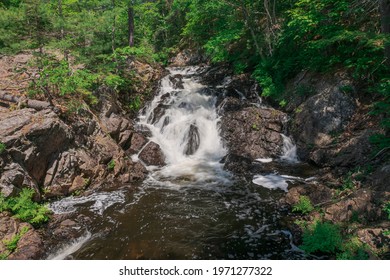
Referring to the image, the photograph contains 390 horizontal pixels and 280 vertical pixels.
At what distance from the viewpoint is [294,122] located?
12000 mm

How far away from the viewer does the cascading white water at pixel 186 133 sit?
1076 cm

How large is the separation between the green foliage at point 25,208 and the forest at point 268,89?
0.10 feet

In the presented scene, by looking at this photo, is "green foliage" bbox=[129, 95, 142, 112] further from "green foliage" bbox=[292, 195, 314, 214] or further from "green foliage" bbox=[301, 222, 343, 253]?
"green foliage" bbox=[301, 222, 343, 253]

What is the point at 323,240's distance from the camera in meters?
5.55

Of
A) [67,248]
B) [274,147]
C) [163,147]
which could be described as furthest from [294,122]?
[67,248]

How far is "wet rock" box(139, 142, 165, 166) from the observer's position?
11680mm

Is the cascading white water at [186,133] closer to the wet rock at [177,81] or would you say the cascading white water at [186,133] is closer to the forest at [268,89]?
the wet rock at [177,81]

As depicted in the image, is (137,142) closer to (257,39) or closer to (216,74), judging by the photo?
(216,74)

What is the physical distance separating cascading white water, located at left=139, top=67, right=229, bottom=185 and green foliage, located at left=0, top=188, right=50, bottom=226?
431 cm

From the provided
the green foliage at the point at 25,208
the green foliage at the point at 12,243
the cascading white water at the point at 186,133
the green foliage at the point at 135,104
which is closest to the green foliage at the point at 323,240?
the cascading white water at the point at 186,133

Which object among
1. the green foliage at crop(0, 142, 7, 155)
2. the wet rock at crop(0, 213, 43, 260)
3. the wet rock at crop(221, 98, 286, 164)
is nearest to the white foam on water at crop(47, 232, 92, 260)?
the wet rock at crop(0, 213, 43, 260)

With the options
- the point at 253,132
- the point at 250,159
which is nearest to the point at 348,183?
the point at 250,159

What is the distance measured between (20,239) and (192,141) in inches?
331

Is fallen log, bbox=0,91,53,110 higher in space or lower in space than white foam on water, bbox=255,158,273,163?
higher
